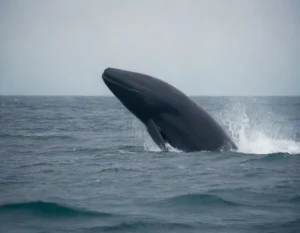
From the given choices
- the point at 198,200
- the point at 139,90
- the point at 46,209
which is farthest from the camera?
the point at 139,90

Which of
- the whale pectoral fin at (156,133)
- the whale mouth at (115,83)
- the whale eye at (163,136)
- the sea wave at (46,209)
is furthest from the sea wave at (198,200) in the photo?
the whale mouth at (115,83)

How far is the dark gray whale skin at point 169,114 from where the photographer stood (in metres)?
16.9

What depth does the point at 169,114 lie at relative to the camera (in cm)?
1698

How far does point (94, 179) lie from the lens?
14.1 metres

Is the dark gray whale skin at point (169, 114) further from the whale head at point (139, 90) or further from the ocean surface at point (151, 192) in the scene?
the ocean surface at point (151, 192)

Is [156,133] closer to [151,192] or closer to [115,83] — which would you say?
[115,83]

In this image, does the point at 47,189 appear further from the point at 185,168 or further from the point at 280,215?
the point at 280,215

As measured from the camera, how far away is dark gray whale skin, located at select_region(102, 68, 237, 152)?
55.5 feet

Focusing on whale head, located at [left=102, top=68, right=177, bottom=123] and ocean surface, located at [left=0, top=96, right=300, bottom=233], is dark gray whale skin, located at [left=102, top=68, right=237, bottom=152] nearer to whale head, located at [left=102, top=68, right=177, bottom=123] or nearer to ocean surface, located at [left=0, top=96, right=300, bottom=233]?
whale head, located at [left=102, top=68, right=177, bottom=123]

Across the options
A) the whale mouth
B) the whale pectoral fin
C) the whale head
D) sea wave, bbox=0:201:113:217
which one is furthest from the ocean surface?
the whale mouth

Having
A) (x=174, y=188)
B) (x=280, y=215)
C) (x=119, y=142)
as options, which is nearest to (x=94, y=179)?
(x=174, y=188)

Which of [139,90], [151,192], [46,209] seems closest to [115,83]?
[139,90]

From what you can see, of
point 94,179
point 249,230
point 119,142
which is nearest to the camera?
point 249,230

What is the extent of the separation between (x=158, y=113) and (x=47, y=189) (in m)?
5.49
